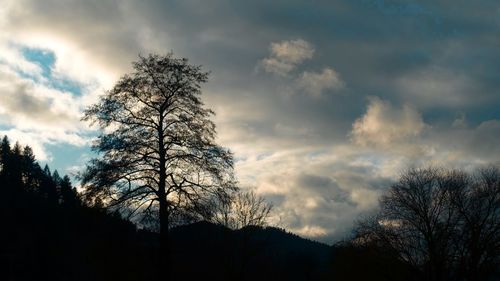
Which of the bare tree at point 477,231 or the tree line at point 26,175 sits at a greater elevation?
the tree line at point 26,175

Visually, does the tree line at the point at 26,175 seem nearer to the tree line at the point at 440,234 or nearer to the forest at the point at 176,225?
the forest at the point at 176,225

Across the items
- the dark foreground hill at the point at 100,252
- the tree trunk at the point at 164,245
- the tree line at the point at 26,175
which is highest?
the tree line at the point at 26,175

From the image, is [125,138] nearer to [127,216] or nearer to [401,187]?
[127,216]

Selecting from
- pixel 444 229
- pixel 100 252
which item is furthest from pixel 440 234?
pixel 100 252

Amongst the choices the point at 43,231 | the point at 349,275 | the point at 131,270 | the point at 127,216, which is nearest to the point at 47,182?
the point at 43,231

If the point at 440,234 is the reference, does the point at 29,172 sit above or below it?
above

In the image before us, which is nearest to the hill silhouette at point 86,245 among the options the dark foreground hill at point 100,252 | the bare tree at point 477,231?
the dark foreground hill at point 100,252

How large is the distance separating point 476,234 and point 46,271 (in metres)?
72.0

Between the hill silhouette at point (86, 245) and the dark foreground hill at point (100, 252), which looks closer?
the hill silhouette at point (86, 245)

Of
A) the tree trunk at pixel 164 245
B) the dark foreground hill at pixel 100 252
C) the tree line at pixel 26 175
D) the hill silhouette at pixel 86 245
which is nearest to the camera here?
the tree trunk at pixel 164 245

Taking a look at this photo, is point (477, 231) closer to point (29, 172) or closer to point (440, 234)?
point (440, 234)

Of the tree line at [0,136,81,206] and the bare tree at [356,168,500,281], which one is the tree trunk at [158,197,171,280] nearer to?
the bare tree at [356,168,500,281]

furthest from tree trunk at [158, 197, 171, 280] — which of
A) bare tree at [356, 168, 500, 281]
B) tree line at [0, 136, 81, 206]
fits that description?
tree line at [0, 136, 81, 206]

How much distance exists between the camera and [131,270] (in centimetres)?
3638
